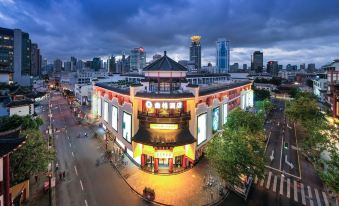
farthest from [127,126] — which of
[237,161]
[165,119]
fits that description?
[237,161]

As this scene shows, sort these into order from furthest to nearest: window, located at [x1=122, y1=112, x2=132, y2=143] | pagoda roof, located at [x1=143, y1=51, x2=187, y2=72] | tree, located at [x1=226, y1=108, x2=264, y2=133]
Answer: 1. pagoda roof, located at [x1=143, y1=51, x2=187, y2=72]
2. tree, located at [x1=226, y1=108, x2=264, y2=133]
3. window, located at [x1=122, y1=112, x2=132, y2=143]

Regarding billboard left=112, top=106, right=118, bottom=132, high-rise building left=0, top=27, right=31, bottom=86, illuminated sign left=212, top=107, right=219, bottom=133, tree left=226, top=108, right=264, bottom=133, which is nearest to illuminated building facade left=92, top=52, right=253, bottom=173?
illuminated sign left=212, top=107, right=219, bottom=133

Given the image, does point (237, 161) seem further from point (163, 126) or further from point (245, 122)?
point (245, 122)

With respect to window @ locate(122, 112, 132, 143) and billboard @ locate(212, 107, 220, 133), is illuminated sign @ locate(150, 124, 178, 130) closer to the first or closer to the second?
window @ locate(122, 112, 132, 143)

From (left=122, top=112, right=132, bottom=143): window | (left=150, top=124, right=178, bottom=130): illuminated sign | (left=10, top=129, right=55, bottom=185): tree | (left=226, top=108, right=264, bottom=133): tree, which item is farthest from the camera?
(left=226, top=108, right=264, bottom=133): tree

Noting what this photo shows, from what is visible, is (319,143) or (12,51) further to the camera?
(12,51)

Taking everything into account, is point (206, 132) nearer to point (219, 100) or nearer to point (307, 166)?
point (219, 100)
